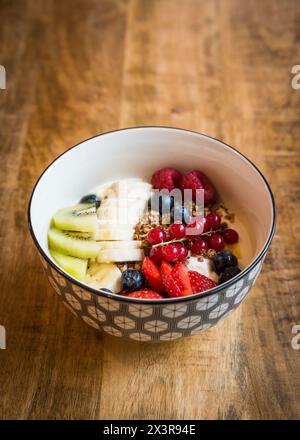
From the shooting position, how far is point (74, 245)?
3.41ft

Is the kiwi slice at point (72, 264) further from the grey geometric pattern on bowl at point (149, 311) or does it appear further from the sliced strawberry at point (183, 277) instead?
the sliced strawberry at point (183, 277)

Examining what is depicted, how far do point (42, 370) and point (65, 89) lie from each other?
898 mm

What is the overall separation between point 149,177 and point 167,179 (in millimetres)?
98

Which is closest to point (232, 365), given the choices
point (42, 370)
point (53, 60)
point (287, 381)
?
point (287, 381)

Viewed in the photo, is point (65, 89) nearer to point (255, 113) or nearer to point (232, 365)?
point (255, 113)

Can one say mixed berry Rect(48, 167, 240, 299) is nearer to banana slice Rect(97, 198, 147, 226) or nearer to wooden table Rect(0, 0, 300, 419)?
banana slice Rect(97, 198, 147, 226)

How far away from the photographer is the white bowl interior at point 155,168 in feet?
3.51

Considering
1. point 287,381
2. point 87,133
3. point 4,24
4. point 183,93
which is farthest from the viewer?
point 4,24

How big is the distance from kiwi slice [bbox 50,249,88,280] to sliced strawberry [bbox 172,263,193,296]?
179 mm

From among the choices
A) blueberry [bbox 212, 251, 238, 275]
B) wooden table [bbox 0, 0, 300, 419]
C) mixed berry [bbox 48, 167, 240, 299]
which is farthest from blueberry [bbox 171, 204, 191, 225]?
wooden table [bbox 0, 0, 300, 419]

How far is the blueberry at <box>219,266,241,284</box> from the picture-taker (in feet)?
3.23

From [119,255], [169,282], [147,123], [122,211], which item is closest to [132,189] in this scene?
[122,211]

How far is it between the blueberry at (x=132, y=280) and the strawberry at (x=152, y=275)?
11mm
